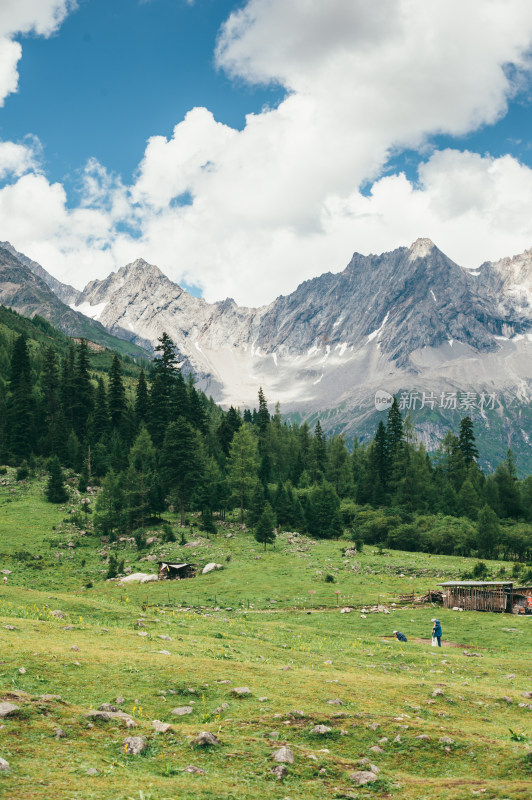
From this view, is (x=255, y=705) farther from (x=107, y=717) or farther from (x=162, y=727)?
(x=107, y=717)

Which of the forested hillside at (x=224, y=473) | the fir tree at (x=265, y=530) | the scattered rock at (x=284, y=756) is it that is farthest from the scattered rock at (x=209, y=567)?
the scattered rock at (x=284, y=756)

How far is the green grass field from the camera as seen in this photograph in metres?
9.84

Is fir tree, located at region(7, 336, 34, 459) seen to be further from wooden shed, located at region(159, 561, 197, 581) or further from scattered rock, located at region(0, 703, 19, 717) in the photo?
scattered rock, located at region(0, 703, 19, 717)

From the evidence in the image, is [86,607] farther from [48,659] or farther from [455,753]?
[455,753]

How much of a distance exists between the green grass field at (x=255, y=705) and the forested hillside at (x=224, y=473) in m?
43.4

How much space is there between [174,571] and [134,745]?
47.7 m

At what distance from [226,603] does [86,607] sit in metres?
16.5

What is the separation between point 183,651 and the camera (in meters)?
21.0

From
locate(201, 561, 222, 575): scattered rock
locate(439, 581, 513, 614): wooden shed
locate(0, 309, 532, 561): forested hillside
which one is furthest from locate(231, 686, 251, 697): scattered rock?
locate(0, 309, 532, 561): forested hillside

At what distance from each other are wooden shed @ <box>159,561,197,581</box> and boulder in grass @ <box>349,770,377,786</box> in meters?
48.1

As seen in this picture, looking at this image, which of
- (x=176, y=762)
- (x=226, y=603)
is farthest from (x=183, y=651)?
(x=226, y=603)

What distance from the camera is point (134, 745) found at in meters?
10.9

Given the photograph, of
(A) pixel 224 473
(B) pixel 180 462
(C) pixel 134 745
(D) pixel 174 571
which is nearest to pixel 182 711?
(C) pixel 134 745

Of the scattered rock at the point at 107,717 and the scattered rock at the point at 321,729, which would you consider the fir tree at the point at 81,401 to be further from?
the scattered rock at the point at 321,729
